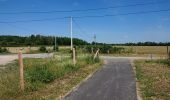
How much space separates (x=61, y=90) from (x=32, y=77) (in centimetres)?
194

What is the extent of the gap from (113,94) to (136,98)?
1.04m

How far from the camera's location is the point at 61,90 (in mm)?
11609

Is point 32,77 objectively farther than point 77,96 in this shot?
Yes

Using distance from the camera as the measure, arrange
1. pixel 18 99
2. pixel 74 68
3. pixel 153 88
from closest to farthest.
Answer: pixel 18 99, pixel 153 88, pixel 74 68

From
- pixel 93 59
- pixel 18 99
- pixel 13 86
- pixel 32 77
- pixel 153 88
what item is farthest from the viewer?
pixel 93 59

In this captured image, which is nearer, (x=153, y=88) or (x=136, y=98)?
(x=136, y=98)

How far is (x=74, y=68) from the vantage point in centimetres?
2020

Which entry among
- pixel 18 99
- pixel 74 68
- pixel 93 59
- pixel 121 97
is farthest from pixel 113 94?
pixel 93 59

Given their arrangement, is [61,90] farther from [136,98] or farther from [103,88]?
[136,98]

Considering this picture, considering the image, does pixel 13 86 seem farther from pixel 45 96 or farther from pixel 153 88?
pixel 153 88

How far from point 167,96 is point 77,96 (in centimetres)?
325

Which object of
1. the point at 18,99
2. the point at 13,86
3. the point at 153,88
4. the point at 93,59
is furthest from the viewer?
the point at 93,59

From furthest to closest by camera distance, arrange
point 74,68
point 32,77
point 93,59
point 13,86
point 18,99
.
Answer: point 93,59 < point 74,68 < point 32,77 < point 13,86 < point 18,99

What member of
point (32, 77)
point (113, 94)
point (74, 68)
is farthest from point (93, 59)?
point (113, 94)
